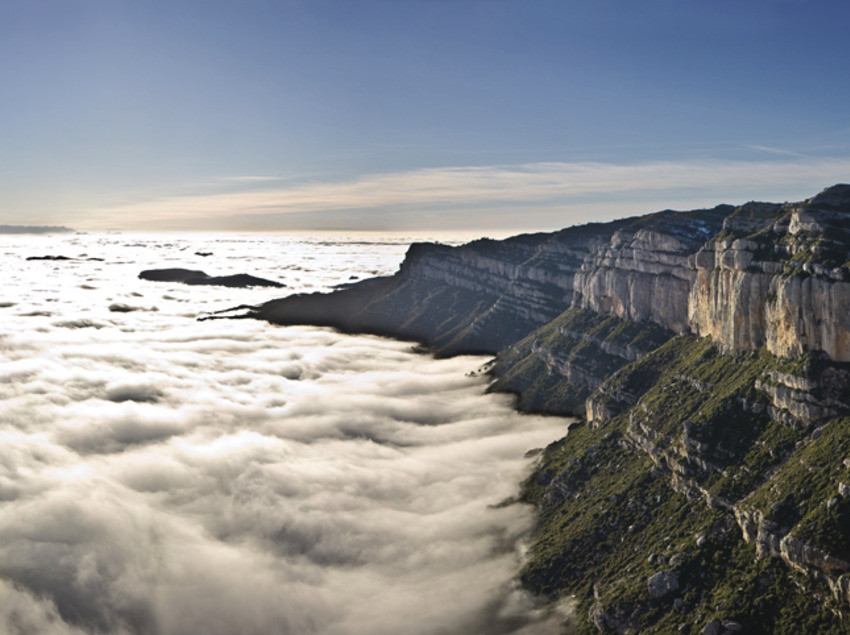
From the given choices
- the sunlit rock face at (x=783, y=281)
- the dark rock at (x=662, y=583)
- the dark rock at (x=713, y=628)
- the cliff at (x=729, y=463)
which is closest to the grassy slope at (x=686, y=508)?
the cliff at (x=729, y=463)

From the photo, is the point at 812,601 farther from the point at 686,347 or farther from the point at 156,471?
the point at 156,471

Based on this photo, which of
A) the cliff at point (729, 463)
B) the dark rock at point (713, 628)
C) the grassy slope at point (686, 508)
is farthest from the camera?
the cliff at point (729, 463)

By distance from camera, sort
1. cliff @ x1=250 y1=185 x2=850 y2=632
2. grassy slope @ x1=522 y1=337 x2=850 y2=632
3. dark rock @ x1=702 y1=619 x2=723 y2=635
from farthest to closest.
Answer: cliff @ x1=250 y1=185 x2=850 y2=632 → grassy slope @ x1=522 y1=337 x2=850 y2=632 → dark rock @ x1=702 y1=619 x2=723 y2=635

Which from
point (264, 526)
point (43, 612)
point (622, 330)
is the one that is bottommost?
point (43, 612)

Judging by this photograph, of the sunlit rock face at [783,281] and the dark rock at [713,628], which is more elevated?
the sunlit rock face at [783,281]

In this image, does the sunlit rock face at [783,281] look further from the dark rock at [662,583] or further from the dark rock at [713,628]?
the dark rock at [713,628]

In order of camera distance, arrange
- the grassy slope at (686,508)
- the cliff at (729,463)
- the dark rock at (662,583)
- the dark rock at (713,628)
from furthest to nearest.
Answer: the dark rock at (662,583)
the cliff at (729,463)
the grassy slope at (686,508)
the dark rock at (713,628)

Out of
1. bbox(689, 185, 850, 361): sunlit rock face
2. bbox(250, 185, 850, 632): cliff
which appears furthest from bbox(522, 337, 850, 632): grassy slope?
bbox(689, 185, 850, 361): sunlit rock face

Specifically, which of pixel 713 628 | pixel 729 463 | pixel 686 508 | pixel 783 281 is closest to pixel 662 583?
pixel 713 628

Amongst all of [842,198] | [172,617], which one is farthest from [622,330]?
[172,617]

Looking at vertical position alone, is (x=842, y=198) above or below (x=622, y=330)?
above

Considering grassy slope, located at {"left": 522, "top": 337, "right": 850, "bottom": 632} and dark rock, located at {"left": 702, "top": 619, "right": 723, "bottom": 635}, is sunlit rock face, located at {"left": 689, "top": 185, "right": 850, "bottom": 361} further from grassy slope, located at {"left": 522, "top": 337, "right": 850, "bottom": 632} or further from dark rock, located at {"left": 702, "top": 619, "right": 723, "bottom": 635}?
dark rock, located at {"left": 702, "top": 619, "right": 723, "bottom": 635}
